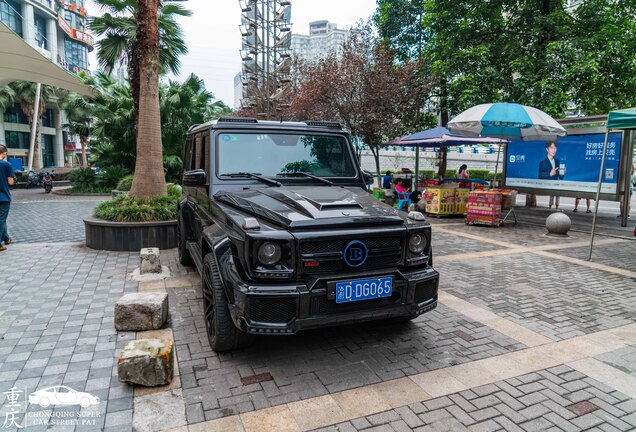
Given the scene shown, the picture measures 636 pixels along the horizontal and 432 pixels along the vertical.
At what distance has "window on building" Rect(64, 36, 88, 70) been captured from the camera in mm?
52562

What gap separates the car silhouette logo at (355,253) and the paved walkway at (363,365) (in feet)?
3.04

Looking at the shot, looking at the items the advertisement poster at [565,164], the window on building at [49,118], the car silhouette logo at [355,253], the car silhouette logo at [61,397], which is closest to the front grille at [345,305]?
the car silhouette logo at [355,253]

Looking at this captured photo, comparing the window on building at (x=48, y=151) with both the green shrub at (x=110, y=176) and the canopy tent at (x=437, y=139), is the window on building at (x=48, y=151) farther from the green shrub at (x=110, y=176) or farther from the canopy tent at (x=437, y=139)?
the canopy tent at (x=437, y=139)

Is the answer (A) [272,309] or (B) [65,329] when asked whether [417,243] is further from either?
(B) [65,329]

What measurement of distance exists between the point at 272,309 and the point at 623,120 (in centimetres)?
639

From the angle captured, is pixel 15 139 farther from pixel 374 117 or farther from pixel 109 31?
pixel 374 117

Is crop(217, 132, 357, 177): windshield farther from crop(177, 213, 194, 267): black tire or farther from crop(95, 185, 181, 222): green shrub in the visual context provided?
crop(95, 185, 181, 222): green shrub

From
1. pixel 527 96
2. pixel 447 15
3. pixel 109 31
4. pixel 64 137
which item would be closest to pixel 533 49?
pixel 527 96

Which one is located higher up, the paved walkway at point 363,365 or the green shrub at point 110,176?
the green shrub at point 110,176

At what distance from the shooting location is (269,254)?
A: 3.14m

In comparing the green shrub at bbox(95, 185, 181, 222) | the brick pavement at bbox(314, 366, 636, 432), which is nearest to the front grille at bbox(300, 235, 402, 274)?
the brick pavement at bbox(314, 366, 636, 432)

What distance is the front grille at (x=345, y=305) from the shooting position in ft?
10.2

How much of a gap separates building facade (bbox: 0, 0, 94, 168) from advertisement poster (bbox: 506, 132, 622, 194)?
34.5 meters

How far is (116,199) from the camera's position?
879 centimetres
